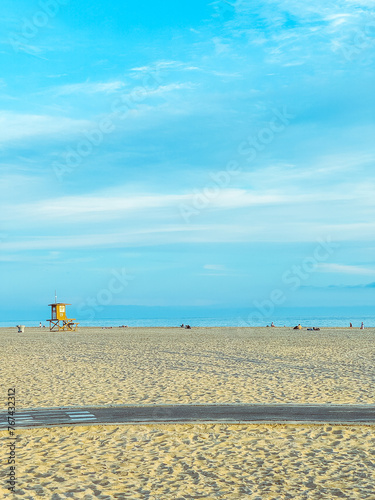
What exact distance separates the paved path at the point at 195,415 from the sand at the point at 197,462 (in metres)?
0.40

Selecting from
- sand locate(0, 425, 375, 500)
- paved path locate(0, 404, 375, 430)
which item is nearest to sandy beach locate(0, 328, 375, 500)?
sand locate(0, 425, 375, 500)

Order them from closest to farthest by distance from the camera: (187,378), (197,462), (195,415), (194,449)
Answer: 1. (197,462)
2. (194,449)
3. (195,415)
4. (187,378)

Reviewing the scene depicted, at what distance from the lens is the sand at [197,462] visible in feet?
22.4

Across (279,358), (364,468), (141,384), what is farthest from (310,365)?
(364,468)

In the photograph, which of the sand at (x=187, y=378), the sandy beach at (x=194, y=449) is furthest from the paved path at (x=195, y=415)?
the sand at (x=187, y=378)

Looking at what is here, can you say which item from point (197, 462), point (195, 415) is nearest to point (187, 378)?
point (195, 415)

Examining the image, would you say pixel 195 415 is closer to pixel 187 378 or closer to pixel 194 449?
pixel 194 449

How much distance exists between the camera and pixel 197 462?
805 cm

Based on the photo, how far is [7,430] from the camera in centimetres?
977

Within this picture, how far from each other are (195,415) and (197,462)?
2.68m

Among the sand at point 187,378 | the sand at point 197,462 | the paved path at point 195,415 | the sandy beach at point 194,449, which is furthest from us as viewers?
the sand at point 187,378

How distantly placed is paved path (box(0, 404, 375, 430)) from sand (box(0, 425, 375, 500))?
15.8 inches

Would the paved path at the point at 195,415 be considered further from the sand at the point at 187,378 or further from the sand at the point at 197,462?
the sand at the point at 187,378

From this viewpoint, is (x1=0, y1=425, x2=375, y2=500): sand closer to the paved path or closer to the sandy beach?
the sandy beach
